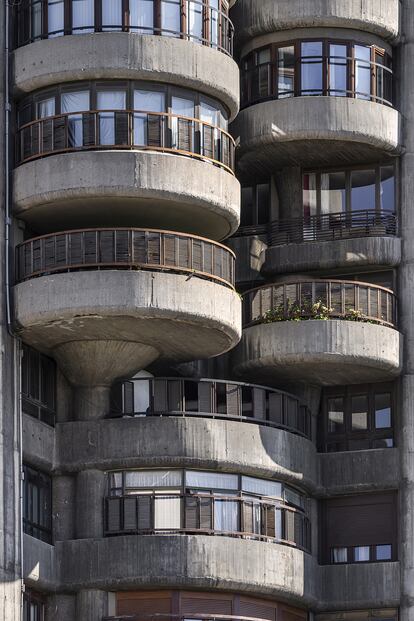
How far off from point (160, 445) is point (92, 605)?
186 inches

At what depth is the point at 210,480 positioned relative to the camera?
234 ft

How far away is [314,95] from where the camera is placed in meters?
75.6

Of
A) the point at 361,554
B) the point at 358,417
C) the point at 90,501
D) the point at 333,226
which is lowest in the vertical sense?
the point at 361,554

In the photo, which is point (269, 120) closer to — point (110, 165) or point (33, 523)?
point (110, 165)

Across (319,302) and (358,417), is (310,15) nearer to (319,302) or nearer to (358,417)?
(319,302)

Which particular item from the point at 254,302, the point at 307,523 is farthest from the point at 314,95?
the point at 307,523

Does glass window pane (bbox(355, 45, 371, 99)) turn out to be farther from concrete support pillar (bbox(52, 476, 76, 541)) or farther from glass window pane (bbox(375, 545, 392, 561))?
concrete support pillar (bbox(52, 476, 76, 541))

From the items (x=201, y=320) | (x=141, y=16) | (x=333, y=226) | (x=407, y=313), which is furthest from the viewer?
(x=333, y=226)

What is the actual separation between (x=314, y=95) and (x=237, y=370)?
8.37 metres

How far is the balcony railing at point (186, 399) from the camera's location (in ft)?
236

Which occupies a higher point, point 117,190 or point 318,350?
point 117,190

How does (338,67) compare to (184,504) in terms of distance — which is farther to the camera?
(338,67)

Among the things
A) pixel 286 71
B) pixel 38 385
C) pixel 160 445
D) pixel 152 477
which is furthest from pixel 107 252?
pixel 286 71

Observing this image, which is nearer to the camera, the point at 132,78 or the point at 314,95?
the point at 132,78
